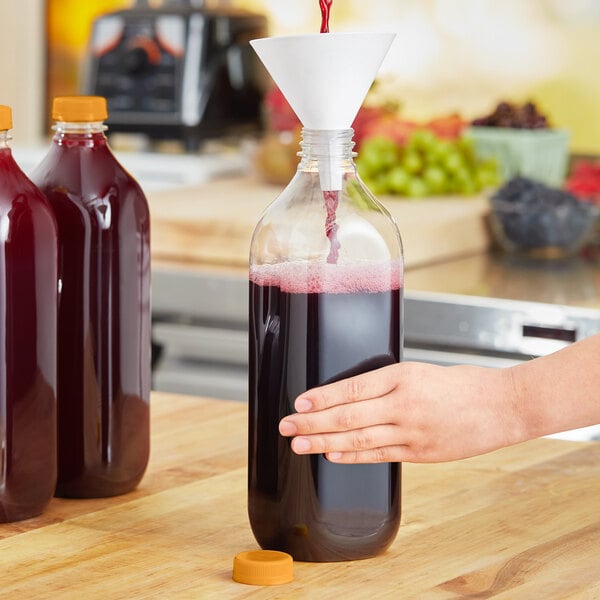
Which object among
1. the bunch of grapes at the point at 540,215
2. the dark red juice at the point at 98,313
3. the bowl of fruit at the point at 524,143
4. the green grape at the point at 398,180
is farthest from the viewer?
the bowl of fruit at the point at 524,143

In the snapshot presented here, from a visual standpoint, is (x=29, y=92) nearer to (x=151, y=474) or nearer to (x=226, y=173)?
(x=226, y=173)

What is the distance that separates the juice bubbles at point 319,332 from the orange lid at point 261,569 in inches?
2.0

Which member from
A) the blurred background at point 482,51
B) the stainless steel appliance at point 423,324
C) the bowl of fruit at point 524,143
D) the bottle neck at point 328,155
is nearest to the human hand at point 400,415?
the bottle neck at point 328,155

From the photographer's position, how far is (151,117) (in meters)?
3.42

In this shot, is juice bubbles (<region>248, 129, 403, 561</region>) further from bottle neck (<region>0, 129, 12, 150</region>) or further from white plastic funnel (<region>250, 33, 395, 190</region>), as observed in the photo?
bottle neck (<region>0, 129, 12, 150</region>)

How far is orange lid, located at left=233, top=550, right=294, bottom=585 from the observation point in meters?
0.95

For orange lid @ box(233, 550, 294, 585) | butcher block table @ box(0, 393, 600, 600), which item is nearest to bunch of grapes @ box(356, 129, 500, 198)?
butcher block table @ box(0, 393, 600, 600)

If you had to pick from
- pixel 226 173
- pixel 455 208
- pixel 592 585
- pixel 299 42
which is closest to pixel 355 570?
pixel 592 585

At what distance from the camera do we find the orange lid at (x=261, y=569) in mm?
953

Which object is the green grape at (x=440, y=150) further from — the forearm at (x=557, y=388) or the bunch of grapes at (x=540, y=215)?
the forearm at (x=557, y=388)

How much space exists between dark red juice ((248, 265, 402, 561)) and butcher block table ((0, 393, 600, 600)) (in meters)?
0.02

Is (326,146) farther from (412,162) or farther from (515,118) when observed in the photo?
(515,118)

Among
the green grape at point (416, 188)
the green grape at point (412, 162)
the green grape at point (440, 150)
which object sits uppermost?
the green grape at point (440, 150)

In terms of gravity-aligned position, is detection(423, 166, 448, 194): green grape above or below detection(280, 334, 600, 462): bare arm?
below
